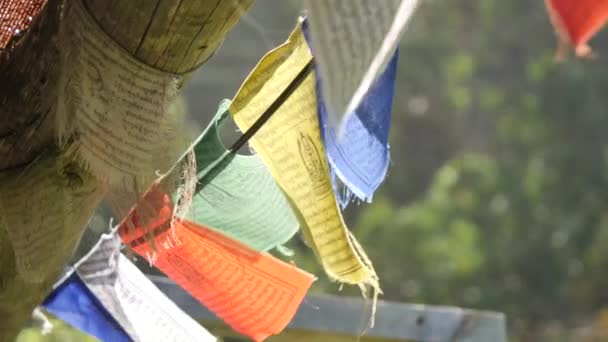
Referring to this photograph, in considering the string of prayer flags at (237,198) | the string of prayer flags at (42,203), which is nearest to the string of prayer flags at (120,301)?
the string of prayer flags at (237,198)

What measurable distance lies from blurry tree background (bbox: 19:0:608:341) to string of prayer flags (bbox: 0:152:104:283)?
557cm

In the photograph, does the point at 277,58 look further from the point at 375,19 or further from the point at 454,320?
the point at 454,320

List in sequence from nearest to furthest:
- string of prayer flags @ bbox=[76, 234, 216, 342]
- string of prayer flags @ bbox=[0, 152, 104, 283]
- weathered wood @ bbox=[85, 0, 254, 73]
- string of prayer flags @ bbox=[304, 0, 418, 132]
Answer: string of prayer flags @ bbox=[304, 0, 418, 132] → weathered wood @ bbox=[85, 0, 254, 73] → string of prayer flags @ bbox=[0, 152, 104, 283] → string of prayer flags @ bbox=[76, 234, 216, 342]

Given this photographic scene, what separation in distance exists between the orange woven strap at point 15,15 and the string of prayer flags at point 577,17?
0.53 metres

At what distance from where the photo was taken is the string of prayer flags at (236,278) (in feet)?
4.56

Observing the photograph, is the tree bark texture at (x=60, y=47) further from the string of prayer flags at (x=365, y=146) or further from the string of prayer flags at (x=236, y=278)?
the string of prayer flags at (x=236, y=278)

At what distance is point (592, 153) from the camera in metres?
9.19

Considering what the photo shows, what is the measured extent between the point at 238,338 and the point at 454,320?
1.44 ft

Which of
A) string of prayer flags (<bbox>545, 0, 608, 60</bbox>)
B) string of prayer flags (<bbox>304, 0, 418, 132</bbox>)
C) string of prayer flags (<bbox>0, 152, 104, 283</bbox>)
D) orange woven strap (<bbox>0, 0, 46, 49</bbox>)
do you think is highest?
orange woven strap (<bbox>0, 0, 46, 49</bbox>)

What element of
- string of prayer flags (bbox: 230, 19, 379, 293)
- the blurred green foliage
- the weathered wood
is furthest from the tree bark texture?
the blurred green foliage

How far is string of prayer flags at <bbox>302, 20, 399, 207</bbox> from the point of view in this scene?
115 centimetres

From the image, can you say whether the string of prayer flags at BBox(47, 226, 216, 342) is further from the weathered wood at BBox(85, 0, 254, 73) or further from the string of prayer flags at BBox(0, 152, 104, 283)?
the weathered wood at BBox(85, 0, 254, 73)

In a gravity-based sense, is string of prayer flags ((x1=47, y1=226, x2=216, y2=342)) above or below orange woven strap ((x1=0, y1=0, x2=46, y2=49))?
below

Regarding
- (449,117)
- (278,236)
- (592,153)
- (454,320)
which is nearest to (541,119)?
(592,153)
